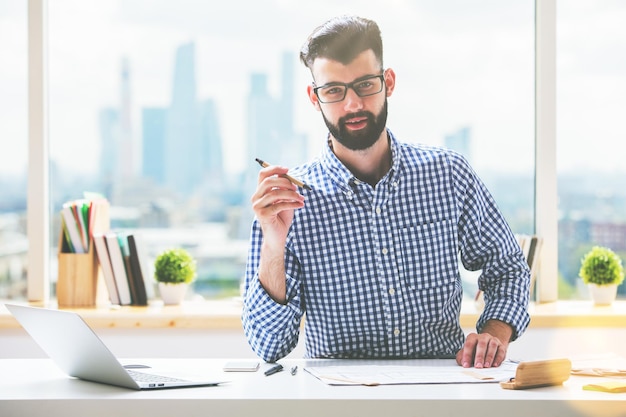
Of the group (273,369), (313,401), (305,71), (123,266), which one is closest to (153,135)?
(123,266)

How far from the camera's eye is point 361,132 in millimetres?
2182

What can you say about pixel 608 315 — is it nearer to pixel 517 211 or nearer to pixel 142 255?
pixel 517 211

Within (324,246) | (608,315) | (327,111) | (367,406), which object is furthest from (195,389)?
(608,315)

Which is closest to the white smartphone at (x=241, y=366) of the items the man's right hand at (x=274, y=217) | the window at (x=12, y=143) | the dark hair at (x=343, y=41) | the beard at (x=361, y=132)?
the man's right hand at (x=274, y=217)

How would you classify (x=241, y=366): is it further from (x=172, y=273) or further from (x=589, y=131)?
(x=589, y=131)

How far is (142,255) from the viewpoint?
3.42 metres

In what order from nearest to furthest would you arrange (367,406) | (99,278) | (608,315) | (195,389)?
1. (367,406)
2. (195,389)
3. (608,315)
4. (99,278)

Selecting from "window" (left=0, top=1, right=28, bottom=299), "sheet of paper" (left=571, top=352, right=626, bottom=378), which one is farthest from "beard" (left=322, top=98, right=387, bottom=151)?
"window" (left=0, top=1, right=28, bottom=299)

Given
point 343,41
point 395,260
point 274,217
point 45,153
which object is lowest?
point 395,260

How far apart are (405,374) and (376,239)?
539 mm

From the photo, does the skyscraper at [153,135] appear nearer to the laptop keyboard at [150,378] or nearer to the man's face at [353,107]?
the man's face at [353,107]

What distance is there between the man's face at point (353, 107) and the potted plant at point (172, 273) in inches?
56.2

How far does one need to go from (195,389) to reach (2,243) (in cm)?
228

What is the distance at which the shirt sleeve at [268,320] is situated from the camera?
2002 mm
